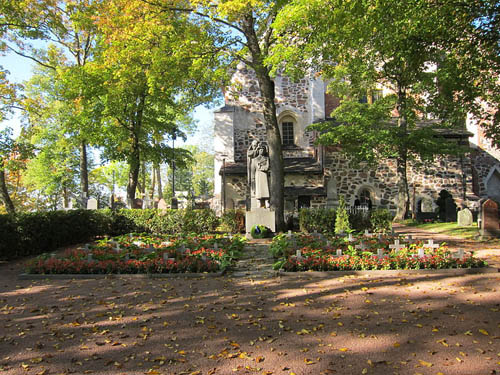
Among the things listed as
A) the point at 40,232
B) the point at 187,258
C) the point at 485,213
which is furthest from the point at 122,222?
the point at 485,213

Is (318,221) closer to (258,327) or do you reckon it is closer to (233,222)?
(233,222)

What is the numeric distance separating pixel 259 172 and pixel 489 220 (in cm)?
800

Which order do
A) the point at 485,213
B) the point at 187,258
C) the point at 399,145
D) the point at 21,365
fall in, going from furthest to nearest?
the point at 399,145 < the point at 485,213 < the point at 187,258 < the point at 21,365

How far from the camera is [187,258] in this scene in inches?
303

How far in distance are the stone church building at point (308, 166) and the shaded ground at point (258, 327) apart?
1499 cm

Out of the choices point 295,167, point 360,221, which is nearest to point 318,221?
point 360,221

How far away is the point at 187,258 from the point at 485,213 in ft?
32.9

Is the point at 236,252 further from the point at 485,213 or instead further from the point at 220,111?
the point at 220,111

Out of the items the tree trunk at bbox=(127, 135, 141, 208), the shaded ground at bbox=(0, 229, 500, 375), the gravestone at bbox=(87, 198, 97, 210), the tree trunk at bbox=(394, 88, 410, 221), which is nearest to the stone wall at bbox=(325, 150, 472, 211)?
the tree trunk at bbox=(394, 88, 410, 221)

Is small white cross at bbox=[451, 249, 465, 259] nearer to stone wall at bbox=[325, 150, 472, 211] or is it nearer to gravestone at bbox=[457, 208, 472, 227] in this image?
gravestone at bbox=[457, 208, 472, 227]

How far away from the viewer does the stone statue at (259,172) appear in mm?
13398

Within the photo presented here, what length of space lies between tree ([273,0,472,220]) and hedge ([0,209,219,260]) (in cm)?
733

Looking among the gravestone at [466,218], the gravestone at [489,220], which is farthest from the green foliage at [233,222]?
the gravestone at [466,218]

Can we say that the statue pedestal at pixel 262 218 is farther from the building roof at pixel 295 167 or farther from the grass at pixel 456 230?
the building roof at pixel 295 167
